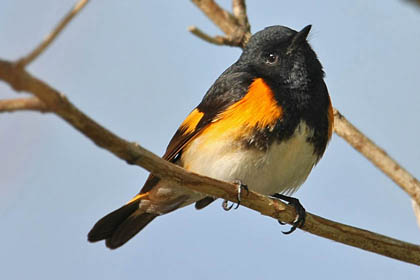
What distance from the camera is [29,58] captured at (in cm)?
176

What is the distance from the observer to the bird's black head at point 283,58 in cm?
413

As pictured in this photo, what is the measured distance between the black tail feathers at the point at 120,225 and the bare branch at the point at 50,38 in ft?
8.39

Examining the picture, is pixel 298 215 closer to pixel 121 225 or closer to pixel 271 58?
pixel 271 58

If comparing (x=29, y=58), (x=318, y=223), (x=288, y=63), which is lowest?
(x=29, y=58)

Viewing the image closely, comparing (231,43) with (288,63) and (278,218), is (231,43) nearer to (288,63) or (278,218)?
(288,63)

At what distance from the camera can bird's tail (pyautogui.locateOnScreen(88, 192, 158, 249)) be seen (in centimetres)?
427

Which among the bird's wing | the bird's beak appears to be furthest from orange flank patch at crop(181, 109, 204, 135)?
the bird's beak

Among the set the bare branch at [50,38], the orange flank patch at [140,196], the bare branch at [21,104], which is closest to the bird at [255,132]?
the orange flank patch at [140,196]

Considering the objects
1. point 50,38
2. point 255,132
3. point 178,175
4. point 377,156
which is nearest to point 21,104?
point 50,38

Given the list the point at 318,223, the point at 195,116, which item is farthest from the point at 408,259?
the point at 195,116

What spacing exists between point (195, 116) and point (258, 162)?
2.09 ft

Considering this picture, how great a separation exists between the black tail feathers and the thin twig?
1.07 metres

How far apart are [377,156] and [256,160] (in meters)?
0.67

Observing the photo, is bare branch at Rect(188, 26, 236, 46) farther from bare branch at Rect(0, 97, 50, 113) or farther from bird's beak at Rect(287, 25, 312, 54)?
bare branch at Rect(0, 97, 50, 113)
